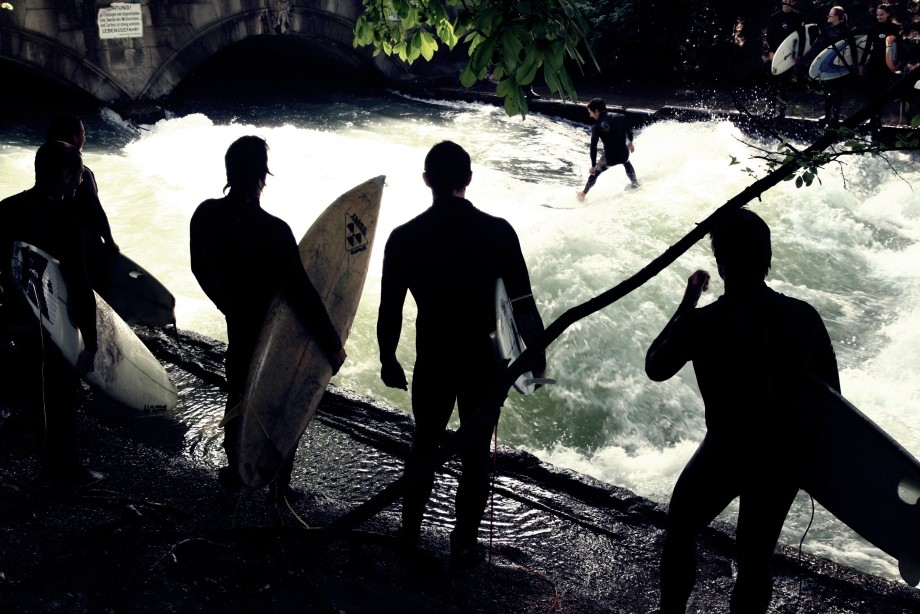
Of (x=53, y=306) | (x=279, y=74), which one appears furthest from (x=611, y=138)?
(x=279, y=74)

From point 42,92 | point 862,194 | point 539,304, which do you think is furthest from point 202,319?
point 42,92

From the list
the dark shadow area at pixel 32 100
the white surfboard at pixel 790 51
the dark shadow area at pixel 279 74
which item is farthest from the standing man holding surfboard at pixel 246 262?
the dark shadow area at pixel 279 74

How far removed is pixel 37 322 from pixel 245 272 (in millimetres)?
1100

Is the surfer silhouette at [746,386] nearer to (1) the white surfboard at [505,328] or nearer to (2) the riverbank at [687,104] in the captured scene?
(1) the white surfboard at [505,328]

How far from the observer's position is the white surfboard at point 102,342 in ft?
12.7

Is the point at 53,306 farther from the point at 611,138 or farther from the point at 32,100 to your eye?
the point at 32,100

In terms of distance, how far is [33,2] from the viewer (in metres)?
17.2

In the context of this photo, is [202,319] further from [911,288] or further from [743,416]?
[911,288]

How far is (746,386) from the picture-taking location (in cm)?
280

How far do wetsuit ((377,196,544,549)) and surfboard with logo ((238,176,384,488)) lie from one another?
27.0 inches

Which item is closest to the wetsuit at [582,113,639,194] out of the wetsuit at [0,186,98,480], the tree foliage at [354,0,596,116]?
the tree foliage at [354,0,596,116]

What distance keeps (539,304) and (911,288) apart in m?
4.77

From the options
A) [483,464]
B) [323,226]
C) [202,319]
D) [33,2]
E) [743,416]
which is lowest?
[202,319]

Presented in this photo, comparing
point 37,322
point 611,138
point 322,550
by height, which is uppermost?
point 611,138
